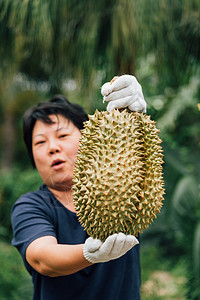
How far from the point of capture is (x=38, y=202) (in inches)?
76.1

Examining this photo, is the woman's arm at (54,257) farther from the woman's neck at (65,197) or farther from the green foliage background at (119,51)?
the green foliage background at (119,51)

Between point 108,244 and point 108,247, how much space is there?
0.02 m

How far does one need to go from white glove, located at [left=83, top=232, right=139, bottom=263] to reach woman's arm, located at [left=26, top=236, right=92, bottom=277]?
2.0 inches

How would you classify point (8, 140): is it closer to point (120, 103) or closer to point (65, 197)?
point (65, 197)

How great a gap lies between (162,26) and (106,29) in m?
0.65

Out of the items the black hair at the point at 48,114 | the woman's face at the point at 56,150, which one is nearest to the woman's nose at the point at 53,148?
the woman's face at the point at 56,150

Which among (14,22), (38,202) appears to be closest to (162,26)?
(14,22)

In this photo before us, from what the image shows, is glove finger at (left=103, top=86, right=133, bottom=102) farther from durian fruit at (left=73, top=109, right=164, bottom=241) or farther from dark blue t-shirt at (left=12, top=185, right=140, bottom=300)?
dark blue t-shirt at (left=12, top=185, right=140, bottom=300)

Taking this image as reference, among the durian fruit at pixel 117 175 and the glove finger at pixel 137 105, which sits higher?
the glove finger at pixel 137 105

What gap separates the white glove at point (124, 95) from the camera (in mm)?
1604

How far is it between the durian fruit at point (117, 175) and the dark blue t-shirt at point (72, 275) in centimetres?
41

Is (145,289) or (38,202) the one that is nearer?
(38,202)

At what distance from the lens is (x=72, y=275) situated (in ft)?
6.08

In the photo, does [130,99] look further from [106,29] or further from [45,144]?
[106,29]
